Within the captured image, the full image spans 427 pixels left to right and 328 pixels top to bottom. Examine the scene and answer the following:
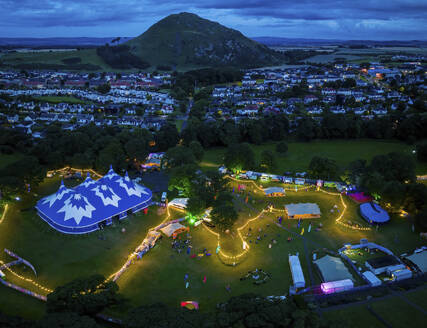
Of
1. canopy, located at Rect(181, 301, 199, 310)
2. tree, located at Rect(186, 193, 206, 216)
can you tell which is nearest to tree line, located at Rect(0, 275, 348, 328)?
canopy, located at Rect(181, 301, 199, 310)

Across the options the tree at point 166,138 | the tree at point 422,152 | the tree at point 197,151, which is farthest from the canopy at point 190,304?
the tree at point 422,152

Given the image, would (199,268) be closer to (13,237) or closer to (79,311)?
(79,311)

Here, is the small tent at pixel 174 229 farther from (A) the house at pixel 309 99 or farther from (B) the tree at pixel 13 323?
(A) the house at pixel 309 99

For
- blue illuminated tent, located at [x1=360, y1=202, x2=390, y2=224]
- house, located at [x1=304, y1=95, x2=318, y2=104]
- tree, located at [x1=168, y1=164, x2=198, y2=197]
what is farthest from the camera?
house, located at [x1=304, y1=95, x2=318, y2=104]

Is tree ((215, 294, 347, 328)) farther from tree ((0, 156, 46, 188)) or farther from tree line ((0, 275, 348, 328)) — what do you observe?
tree ((0, 156, 46, 188))

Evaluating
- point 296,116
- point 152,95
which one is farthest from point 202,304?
point 152,95

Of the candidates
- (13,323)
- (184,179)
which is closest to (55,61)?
(184,179)

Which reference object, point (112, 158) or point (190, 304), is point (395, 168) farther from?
point (112, 158)
